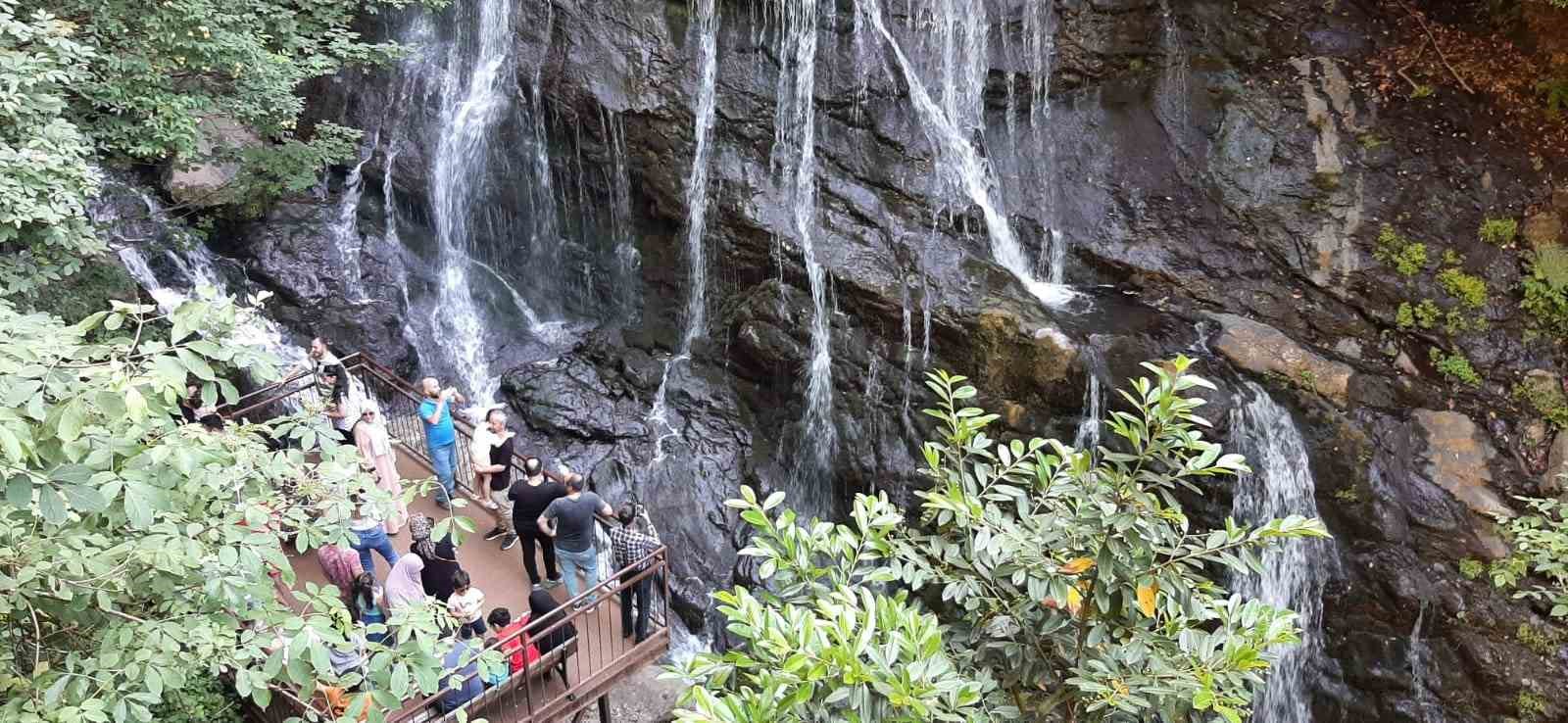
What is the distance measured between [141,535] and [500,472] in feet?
14.2

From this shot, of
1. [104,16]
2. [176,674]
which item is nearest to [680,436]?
[104,16]

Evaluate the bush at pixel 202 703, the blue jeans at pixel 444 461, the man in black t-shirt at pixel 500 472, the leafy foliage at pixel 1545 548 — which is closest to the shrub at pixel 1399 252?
the leafy foliage at pixel 1545 548

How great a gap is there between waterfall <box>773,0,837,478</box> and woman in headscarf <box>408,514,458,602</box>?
5.73m

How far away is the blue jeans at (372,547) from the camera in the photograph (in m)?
7.40

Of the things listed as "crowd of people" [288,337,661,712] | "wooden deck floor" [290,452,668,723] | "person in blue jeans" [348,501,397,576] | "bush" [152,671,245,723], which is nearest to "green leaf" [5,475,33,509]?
"crowd of people" [288,337,661,712]

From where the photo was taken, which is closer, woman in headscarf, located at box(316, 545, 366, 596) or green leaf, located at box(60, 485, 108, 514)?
green leaf, located at box(60, 485, 108, 514)

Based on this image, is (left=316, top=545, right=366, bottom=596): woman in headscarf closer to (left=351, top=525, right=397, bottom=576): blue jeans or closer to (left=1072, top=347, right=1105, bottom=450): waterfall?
(left=351, top=525, right=397, bottom=576): blue jeans

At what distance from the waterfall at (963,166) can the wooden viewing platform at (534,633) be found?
6393 mm

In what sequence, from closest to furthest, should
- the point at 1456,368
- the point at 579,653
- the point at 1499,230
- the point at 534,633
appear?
the point at 534,633 < the point at 579,653 < the point at 1456,368 < the point at 1499,230

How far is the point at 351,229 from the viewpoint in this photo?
14.4 m

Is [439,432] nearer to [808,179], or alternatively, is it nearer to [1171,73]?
[808,179]

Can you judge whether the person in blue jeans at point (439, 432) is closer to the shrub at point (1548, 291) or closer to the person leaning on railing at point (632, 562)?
the person leaning on railing at point (632, 562)

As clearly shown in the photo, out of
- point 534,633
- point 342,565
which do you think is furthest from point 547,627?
point 342,565

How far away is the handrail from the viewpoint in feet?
21.4
